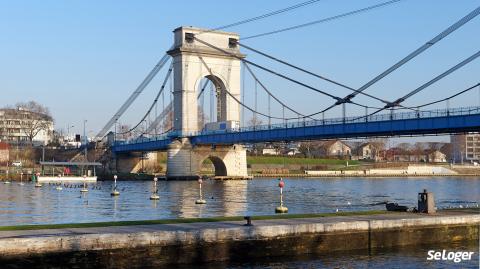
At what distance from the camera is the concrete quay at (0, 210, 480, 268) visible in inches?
831

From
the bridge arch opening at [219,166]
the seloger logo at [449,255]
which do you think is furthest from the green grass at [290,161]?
the seloger logo at [449,255]

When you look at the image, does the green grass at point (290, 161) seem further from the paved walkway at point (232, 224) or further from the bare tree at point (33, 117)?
the paved walkway at point (232, 224)

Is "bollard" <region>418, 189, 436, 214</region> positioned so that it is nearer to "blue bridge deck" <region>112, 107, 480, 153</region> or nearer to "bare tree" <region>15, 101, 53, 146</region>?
"blue bridge deck" <region>112, 107, 480, 153</region>

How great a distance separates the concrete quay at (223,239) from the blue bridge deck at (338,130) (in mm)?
37101

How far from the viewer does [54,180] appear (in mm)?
95750

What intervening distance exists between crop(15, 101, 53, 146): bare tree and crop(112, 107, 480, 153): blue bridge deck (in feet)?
192

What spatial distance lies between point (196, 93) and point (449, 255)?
8805cm

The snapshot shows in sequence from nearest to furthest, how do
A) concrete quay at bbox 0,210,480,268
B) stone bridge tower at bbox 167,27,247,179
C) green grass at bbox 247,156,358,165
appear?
concrete quay at bbox 0,210,480,268
stone bridge tower at bbox 167,27,247,179
green grass at bbox 247,156,358,165

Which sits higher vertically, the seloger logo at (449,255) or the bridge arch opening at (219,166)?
the bridge arch opening at (219,166)

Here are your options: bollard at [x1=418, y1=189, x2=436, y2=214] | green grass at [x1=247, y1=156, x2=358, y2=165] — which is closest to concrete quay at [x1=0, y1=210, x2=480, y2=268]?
bollard at [x1=418, y1=189, x2=436, y2=214]

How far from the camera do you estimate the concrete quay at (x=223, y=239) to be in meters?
21.1

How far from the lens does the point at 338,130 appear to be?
264 feet

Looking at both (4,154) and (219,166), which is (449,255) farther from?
(4,154)

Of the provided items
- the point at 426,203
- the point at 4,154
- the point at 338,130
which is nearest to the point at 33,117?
the point at 4,154
